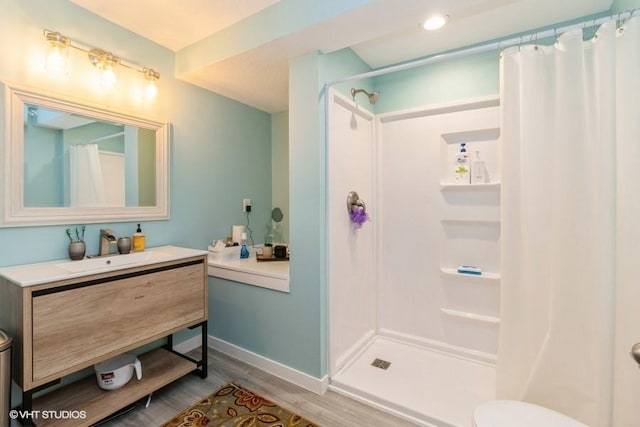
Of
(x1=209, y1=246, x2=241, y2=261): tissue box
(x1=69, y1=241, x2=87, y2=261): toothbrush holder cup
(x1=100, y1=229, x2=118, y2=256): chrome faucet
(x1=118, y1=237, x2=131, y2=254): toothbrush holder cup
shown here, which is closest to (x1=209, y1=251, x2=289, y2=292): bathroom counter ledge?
(x1=209, y1=246, x2=241, y2=261): tissue box

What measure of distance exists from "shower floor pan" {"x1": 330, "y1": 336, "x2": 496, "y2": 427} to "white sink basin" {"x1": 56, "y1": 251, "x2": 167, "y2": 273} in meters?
1.50

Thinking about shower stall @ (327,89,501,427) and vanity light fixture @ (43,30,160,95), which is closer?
vanity light fixture @ (43,30,160,95)

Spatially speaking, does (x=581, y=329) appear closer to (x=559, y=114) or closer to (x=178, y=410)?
(x=559, y=114)

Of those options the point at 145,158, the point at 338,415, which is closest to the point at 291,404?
the point at 338,415

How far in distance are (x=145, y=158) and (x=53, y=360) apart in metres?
1.37

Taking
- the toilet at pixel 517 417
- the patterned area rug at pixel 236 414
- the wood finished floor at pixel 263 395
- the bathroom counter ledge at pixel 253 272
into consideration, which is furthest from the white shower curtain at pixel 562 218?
the bathroom counter ledge at pixel 253 272

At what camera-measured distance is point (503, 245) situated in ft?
5.04

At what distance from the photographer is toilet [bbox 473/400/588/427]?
1.12m

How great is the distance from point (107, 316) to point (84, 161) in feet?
3.29

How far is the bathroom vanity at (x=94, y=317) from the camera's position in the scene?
1.27m

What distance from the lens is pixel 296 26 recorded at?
5.49ft

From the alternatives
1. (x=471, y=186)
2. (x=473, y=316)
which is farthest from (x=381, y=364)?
(x=471, y=186)

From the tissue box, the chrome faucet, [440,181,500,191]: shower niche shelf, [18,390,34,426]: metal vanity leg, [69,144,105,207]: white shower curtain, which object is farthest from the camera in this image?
the tissue box

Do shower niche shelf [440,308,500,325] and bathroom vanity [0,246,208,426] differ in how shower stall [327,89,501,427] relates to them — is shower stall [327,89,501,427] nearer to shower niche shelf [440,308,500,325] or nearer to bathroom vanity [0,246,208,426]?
shower niche shelf [440,308,500,325]
